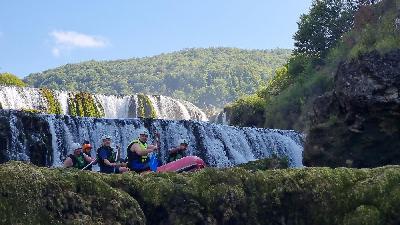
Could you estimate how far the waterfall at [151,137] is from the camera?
21.6 metres

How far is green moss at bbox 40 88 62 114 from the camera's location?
128ft

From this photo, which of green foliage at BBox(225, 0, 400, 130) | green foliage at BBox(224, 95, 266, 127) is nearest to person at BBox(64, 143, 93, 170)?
green foliage at BBox(225, 0, 400, 130)

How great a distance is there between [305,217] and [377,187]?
1.14 metres

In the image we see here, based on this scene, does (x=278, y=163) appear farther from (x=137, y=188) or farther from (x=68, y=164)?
(x=137, y=188)

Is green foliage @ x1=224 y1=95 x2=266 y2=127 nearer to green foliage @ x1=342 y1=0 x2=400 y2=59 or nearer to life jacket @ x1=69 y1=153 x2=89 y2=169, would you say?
green foliage @ x1=342 y1=0 x2=400 y2=59

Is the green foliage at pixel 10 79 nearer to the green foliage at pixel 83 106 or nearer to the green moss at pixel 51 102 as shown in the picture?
the green foliage at pixel 83 106

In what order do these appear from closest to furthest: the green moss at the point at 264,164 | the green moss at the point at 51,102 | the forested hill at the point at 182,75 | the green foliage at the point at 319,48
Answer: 1. the green moss at the point at 264,164
2. the green foliage at the point at 319,48
3. the green moss at the point at 51,102
4. the forested hill at the point at 182,75

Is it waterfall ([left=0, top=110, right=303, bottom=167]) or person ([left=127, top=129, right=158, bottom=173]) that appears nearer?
person ([left=127, top=129, right=158, bottom=173])

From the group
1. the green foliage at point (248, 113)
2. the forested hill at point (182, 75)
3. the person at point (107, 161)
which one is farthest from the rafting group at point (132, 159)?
the forested hill at point (182, 75)

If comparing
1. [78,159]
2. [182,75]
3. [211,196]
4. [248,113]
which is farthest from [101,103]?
[182,75]

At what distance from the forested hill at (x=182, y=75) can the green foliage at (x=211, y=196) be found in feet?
455

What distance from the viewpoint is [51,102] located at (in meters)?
39.4

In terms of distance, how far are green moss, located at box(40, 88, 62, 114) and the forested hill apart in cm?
10621

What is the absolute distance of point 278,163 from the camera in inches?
764
